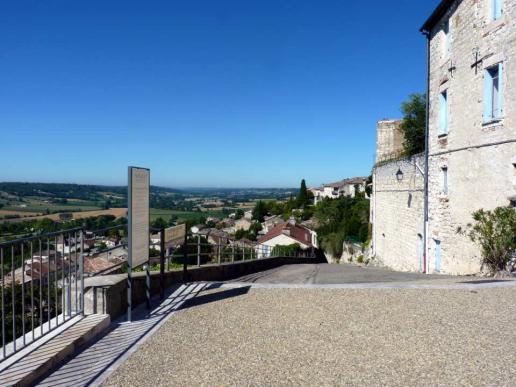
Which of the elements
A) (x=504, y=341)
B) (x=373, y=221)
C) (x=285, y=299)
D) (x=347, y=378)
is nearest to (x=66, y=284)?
(x=285, y=299)

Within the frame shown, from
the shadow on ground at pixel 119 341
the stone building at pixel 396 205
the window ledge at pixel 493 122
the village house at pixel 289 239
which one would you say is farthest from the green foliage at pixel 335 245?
the shadow on ground at pixel 119 341

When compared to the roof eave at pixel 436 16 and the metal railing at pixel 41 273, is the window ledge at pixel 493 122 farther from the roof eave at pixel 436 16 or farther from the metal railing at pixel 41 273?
the metal railing at pixel 41 273

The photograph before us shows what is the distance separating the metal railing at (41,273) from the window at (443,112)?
37.6 ft

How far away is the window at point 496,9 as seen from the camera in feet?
33.6

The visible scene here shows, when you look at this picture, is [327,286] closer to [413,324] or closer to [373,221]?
[413,324]

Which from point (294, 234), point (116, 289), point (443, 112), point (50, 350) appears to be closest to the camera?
point (50, 350)

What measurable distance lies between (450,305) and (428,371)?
243cm

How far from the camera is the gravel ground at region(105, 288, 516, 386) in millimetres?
3762

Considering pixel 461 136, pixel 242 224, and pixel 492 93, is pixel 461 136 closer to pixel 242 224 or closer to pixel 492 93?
pixel 492 93

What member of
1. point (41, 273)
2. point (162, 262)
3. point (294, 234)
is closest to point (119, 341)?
point (41, 273)

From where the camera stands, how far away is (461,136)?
38.8 feet

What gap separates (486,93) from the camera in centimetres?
1070

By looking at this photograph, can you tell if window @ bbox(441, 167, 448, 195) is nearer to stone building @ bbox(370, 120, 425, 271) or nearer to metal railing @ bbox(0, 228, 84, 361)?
stone building @ bbox(370, 120, 425, 271)

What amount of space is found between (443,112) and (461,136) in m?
1.72
